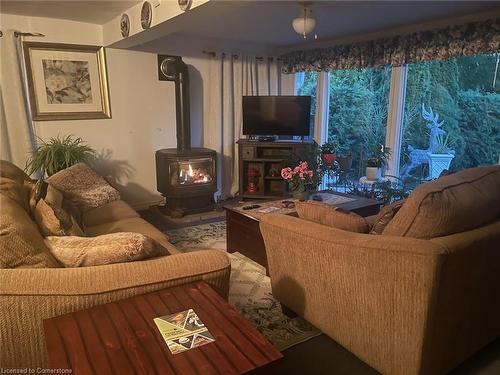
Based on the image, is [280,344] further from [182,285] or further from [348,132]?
[348,132]

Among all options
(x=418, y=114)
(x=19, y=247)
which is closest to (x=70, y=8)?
(x=19, y=247)

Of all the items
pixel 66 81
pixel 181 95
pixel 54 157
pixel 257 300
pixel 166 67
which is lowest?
pixel 257 300

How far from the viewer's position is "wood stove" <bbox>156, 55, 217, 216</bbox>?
4139mm

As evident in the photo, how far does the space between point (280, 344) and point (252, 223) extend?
1.02 m

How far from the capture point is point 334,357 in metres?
1.83

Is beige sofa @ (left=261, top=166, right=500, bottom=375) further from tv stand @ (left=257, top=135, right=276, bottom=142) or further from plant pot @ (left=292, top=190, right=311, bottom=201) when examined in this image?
tv stand @ (left=257, top=135, right=276, bottom=142)

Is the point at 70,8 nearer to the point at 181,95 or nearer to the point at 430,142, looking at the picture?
the point at 181,95

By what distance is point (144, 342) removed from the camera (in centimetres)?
99

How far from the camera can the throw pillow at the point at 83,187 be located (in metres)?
2.59

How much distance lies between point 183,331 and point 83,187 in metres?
2.04

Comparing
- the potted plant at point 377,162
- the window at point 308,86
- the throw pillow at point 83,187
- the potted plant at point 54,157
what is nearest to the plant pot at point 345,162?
the potted plant at point 377,162

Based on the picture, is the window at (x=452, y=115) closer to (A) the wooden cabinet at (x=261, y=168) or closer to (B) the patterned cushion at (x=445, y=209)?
(A) the wooden cabinet at (x=261, y=168)

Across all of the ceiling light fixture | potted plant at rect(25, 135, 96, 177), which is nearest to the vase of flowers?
the ceiling light fixture

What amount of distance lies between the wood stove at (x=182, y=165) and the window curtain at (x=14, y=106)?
1381 mm
